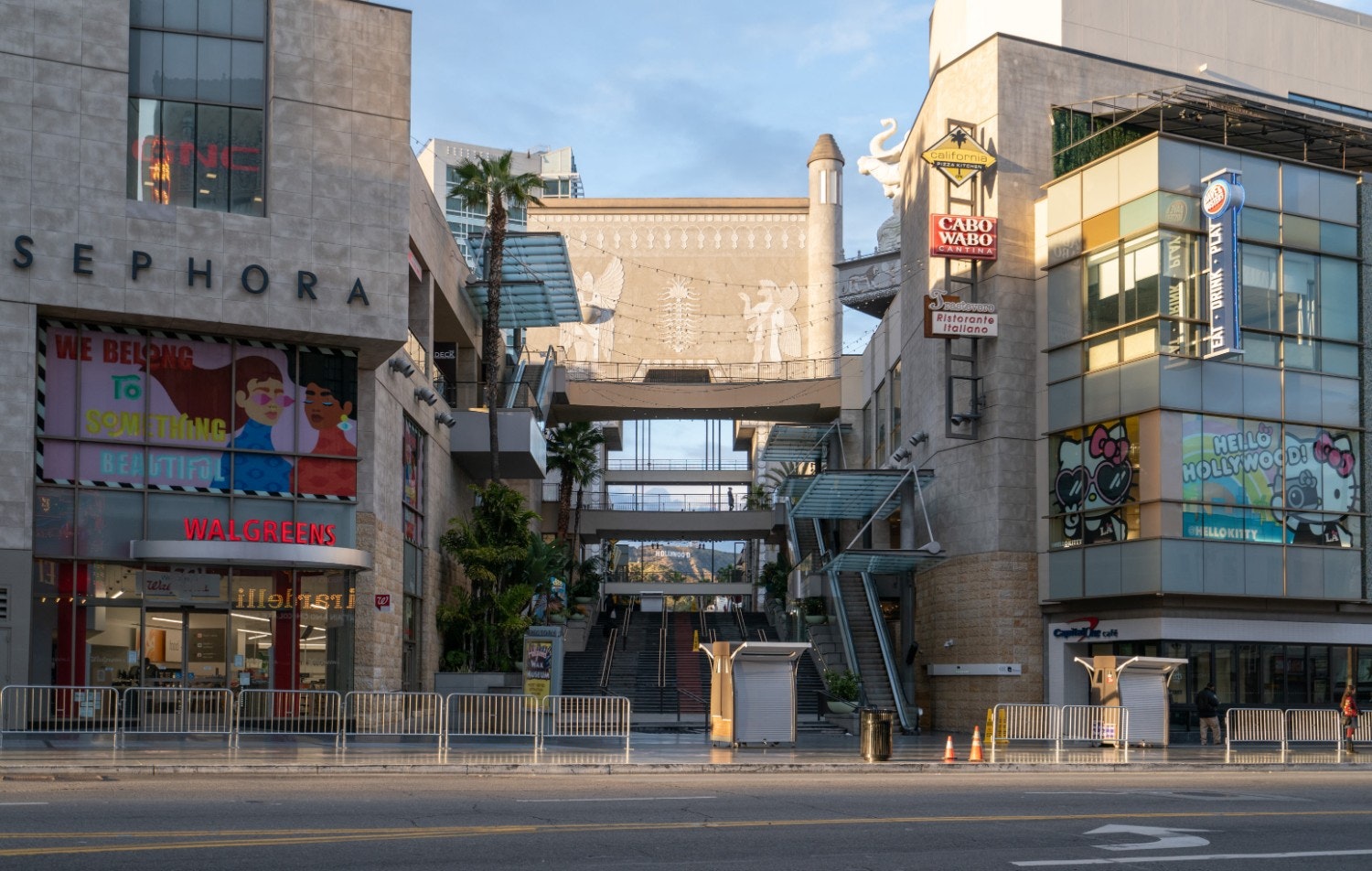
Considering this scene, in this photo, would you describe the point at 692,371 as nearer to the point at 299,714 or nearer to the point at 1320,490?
the point at 1320,490

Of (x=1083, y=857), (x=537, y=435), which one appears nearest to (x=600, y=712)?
(x=1083, y=857)

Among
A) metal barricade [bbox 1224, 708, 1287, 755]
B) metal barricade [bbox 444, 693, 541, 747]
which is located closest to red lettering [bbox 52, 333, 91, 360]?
metal barricade [bbox 444, 693, 541, 747]

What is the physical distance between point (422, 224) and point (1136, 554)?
2007 centimetres

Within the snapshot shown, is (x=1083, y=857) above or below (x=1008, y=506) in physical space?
below

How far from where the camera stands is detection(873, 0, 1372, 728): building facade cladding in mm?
36438

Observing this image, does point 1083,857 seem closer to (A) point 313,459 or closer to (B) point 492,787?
(B) point 492,787

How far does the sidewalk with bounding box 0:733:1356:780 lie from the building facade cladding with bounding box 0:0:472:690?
449 centimetres

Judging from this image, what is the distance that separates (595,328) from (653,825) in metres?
72.4

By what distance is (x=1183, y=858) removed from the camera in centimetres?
1317

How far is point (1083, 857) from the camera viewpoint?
13102mm

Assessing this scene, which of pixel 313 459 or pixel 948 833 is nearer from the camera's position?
pixel 948 833

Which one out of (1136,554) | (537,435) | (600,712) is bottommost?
(600,712)

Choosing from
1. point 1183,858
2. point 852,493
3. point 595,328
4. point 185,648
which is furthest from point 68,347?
point 595,328

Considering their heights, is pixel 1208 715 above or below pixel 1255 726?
above
